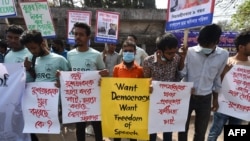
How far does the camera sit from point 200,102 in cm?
375

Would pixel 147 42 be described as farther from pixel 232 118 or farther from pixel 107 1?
pixel 107 1

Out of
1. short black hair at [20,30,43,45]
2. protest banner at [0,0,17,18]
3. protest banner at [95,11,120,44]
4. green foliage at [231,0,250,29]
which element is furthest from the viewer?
green foliage at [231,0,250,29]

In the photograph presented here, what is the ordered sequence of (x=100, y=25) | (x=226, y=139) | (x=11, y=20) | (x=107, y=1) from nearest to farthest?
(x=226, y=139)
(x=100, y=25)
(x=11, y=20)
(x=107, y=1)

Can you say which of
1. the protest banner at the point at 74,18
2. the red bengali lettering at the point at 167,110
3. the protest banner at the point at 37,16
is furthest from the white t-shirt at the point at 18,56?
the protest banner at the point at 74,18

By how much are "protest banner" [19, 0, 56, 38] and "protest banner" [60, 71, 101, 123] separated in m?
1.62

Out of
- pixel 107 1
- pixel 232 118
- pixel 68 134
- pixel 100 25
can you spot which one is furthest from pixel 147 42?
pixel 107 1

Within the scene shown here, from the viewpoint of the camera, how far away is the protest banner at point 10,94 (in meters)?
3.70

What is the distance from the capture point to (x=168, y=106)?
369 cm

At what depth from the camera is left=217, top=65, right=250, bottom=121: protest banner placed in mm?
3855

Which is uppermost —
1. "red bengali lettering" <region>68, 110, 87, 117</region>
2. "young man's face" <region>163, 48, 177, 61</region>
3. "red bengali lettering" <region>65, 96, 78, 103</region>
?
"young man's face" <region>163, 48, 177, 61</region>

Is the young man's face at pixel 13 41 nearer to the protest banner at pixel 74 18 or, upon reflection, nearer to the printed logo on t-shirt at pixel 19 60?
the printed logo on t-shirt at pixel 19 60

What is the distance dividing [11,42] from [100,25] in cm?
248

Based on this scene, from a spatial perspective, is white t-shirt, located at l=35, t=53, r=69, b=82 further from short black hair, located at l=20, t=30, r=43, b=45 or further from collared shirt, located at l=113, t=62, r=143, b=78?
collared shirt, located at l=113, t=62, r=143, b=78

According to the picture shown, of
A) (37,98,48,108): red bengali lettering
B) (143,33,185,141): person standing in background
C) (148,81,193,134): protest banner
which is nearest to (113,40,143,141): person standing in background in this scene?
(143,33,185,141): person standing in background
